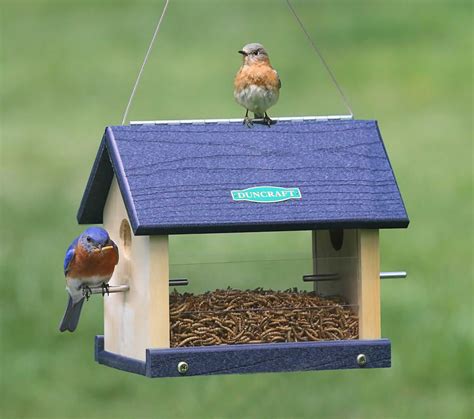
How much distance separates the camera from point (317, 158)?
7.46 meters

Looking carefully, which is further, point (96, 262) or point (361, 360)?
point (96, 262)

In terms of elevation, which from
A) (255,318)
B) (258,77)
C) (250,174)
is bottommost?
(255,318)

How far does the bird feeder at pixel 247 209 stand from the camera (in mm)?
7070

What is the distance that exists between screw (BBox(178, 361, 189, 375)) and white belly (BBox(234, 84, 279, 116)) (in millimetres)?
1516

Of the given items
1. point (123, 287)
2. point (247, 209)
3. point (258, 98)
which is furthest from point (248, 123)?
point (123, 287)

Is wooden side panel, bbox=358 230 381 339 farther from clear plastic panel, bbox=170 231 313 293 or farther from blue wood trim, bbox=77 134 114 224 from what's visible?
blue wood trim, bbox=77 134 114 224

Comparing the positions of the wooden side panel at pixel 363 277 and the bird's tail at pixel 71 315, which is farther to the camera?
the bird's tail at pixel 71 315

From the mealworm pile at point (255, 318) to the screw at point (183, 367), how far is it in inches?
6.6

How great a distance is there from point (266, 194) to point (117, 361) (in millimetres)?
1234

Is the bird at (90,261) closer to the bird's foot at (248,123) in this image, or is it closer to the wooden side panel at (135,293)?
the wooden side panel at (135,293)

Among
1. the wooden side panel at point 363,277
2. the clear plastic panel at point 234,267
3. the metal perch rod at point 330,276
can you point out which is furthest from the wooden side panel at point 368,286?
the clear plastic panel at point 234,267

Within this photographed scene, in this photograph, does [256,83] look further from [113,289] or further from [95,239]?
[113,289]

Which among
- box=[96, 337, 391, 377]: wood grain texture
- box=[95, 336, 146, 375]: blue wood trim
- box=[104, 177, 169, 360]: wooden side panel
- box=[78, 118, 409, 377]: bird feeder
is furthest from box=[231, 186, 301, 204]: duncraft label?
box=[95, 336, 146, 375]: blue wood trim

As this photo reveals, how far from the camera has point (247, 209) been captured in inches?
279
